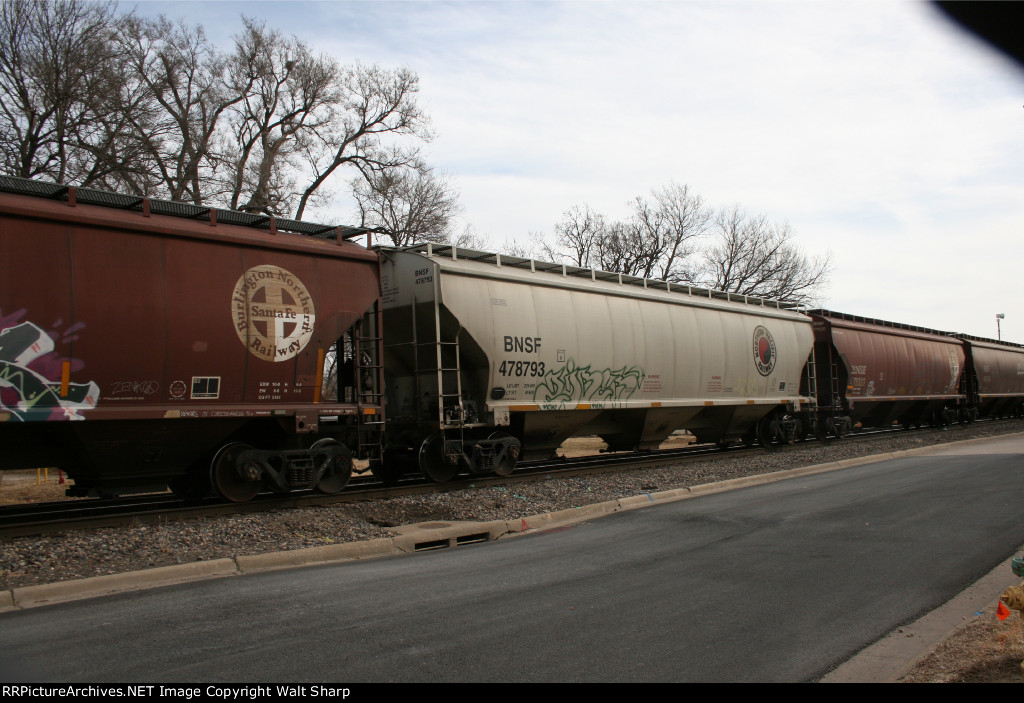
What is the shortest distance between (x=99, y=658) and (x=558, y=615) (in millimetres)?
3013

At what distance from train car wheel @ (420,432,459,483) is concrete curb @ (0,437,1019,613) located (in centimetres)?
335

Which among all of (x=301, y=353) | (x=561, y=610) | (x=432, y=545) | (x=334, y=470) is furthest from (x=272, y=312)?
(x=561, y=610)

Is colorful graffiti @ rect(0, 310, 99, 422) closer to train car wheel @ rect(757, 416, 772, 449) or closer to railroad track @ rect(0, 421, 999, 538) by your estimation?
railroad track @ rect(0, 421, 999, 538)

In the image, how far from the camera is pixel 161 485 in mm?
9297

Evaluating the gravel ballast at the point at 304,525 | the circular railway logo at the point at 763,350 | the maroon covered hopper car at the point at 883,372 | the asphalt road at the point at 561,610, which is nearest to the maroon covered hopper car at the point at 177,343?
the gravel ballast at the point at 304,525

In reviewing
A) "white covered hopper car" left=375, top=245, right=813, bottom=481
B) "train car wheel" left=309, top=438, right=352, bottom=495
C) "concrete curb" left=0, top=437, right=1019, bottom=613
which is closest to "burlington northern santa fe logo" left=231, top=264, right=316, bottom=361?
"train car wheel" left=309, top=438, right=352, bottom=495

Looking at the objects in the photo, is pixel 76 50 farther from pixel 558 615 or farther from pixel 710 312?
pixel 558 615

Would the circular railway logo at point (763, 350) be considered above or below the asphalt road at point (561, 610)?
above

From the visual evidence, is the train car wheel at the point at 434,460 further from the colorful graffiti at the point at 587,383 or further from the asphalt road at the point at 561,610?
the asphalt road at the point at 561,610

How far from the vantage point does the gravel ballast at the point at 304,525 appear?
22.6 ft

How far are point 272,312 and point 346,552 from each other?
12.3 ft

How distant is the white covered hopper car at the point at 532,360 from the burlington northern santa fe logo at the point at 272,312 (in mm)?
2464

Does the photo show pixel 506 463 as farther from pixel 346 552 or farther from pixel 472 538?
pixel 346 552
